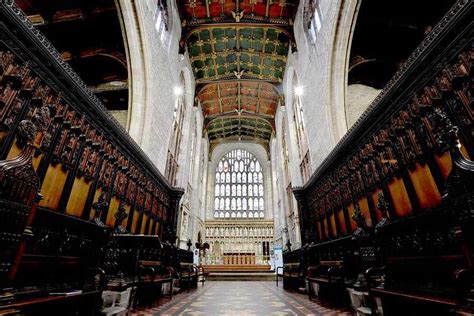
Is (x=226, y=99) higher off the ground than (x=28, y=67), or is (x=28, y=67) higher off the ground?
(x=226, y=99)

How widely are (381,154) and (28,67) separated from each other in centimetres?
578

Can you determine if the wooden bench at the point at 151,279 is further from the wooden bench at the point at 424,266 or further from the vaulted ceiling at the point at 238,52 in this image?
the vaulted ceiling at the point at 238,52

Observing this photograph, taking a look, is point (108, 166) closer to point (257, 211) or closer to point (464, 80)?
point (464, 80)

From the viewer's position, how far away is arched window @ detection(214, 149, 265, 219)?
78.3 ft

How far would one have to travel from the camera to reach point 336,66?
7.30 meters

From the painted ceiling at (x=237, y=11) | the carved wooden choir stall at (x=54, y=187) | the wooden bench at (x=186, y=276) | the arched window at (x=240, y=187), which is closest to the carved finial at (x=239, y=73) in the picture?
the painted ceiling at (x=237, y=11)

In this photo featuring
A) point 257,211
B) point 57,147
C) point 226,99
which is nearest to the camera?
point 57,147

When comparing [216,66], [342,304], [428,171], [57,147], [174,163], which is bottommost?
[342,304]

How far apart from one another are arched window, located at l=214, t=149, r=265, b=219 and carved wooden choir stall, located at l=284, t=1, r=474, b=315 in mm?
18195

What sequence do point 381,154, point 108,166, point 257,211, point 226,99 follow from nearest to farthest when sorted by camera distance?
1. point 381,154
2. point 108,166
3. point 226,99
4. point 257,211

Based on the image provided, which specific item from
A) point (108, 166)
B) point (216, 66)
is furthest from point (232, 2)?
point (108, 166)

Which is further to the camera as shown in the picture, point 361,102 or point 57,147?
point 361,102

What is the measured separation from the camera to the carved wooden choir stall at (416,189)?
1937mm

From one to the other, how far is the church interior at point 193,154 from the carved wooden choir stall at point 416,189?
0.02 metres
